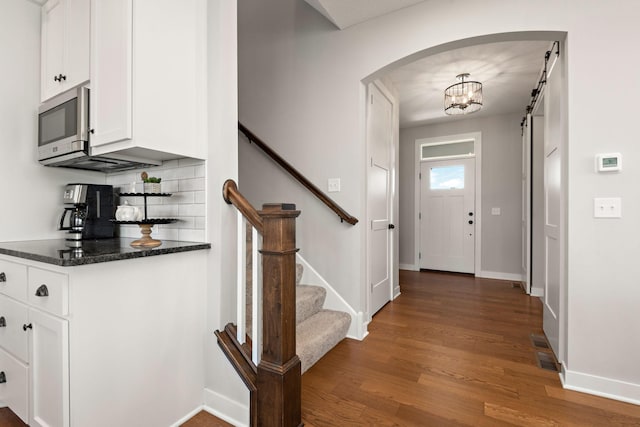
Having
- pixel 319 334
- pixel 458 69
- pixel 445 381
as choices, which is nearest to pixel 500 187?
pixel 458 69

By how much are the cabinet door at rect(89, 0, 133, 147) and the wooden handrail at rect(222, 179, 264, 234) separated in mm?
495

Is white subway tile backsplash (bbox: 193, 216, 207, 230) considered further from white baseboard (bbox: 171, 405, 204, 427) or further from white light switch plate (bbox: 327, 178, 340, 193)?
white light switch plate (bbox: 327, 178, 340, 193)

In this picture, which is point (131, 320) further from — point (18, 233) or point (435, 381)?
point (435, 381)

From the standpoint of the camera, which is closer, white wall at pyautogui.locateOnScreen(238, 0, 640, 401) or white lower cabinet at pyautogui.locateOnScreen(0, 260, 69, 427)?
white lower cabinet at pyautogui.locateOnScreen(0, 260, 69, 427)

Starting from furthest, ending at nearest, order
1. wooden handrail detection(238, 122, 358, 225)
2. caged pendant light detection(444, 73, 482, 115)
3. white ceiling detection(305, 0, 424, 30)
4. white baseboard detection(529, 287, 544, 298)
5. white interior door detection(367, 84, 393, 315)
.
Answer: white baseboard detection(529, 287, 544, 298) < caged pendant light detection(444, 73, 482, 115) < white interior door detection(367, 84, 393, 315) < wooden handrail detection(238, 122, 358, 225) < white ceiling detection(305, 0, 424, 30)

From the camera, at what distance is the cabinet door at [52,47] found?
1.76 metres

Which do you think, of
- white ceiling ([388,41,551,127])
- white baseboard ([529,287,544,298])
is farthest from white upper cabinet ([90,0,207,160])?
white baseboard ([529,287,544,298])

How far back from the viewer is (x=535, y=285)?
3.83m

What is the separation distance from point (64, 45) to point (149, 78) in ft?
2.64

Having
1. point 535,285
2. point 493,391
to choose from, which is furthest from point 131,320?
point 535,285

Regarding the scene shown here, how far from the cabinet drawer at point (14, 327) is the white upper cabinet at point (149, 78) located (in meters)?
0.86

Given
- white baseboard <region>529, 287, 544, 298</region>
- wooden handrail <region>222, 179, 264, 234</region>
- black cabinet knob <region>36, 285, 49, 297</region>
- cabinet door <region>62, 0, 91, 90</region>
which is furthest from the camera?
white baseboard <region>529, 287, 544, 298</region>

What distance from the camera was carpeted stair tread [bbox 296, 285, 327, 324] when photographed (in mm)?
2312

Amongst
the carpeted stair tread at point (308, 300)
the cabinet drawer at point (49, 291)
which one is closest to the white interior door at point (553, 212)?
the carpeted stair tread at point (308, 300)
